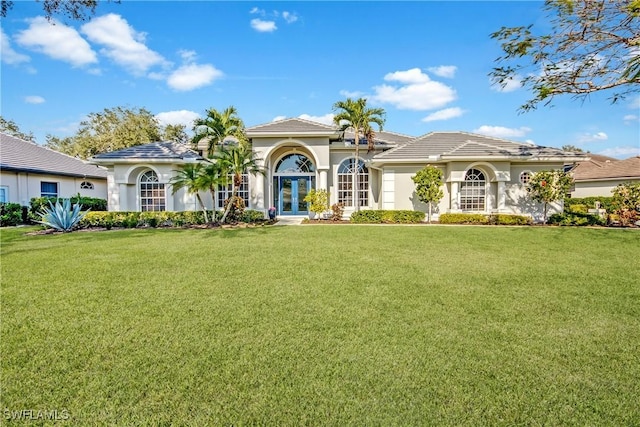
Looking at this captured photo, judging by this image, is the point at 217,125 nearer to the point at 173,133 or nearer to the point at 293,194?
the point at 293,194

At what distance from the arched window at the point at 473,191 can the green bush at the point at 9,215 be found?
2508 centimetres

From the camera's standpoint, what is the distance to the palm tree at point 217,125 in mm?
17791

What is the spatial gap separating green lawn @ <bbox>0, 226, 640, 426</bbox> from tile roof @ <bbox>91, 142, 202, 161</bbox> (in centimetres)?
1141

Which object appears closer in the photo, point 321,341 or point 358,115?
point 321,341

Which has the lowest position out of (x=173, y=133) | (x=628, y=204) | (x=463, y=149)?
(x=628, y=204)

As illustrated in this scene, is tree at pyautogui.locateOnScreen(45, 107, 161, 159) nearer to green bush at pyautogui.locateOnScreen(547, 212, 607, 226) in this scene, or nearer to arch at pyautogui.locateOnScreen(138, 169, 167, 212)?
arch at pyautogui.locateOnScreen(138, 169, 167, 212)

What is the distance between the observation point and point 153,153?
1955 cm

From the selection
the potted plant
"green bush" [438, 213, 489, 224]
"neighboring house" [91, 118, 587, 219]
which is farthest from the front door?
"green bush" [438, 213, 489, 224]

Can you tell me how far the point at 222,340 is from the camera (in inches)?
169

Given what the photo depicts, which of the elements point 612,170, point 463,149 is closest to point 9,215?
point 463,149

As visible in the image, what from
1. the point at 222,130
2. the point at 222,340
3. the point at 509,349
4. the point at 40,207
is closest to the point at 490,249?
the point at 509,349

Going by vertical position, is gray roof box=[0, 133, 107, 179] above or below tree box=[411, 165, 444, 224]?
above

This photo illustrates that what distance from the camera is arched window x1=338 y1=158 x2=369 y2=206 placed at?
21.8 meters

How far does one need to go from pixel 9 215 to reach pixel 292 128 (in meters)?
16.4
